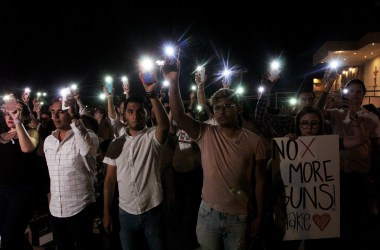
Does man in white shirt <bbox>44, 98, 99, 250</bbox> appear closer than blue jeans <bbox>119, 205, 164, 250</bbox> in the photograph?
No

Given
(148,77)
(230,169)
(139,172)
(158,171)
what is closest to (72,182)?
(139,172)

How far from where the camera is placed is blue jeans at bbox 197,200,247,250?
303 centimetres

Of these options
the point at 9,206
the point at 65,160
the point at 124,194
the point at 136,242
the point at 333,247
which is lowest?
the point at 333,247

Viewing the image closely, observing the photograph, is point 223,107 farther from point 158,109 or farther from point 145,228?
point 145,228

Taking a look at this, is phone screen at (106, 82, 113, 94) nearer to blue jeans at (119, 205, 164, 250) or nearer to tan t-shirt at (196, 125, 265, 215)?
blue jeans at (119, 205, 164, 250)

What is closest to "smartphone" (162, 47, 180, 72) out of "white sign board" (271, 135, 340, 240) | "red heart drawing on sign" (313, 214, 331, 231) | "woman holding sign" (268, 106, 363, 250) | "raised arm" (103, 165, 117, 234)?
"raised arm" (103, 165, 117, 234)

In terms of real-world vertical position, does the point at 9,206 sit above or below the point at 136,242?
above

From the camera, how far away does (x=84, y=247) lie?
3.70 m

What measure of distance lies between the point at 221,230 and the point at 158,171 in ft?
2.99

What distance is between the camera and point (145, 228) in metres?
3.30

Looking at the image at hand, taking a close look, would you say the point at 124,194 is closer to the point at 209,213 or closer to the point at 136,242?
the point at 136,242

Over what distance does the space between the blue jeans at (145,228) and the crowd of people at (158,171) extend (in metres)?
0.01

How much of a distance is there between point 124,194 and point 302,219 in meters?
1.96

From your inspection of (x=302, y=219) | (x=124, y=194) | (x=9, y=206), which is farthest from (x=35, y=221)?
(x=302, y=219)
